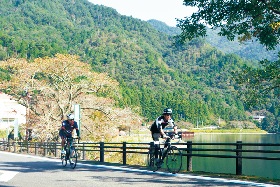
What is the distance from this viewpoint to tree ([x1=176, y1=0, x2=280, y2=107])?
1346 centimetres

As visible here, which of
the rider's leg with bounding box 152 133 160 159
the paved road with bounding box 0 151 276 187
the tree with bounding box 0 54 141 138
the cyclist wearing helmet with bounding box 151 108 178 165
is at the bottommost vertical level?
the paved road with bounding box 0 151 276 187

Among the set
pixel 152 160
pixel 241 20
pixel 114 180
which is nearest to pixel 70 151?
pixel 152 160

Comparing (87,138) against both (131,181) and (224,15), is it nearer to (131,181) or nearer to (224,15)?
(224,15)

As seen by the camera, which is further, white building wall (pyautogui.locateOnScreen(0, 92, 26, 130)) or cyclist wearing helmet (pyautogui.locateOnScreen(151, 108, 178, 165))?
white building wall (pyautogui.locateOnScreen(0, 92, 26, 130))

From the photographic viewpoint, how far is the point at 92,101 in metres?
29.0

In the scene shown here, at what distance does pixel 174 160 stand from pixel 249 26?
326 inches

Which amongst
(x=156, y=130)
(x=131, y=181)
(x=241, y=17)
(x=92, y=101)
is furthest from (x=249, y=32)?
(x=92, y=101)

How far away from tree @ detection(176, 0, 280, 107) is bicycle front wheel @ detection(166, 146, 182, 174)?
6.09 meters

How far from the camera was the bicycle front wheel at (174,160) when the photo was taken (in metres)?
9.83

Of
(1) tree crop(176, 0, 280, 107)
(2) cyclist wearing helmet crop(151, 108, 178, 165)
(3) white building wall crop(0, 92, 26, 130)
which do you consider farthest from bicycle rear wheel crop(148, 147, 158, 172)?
(3) white building wall crop(0, 92, 26, 130)

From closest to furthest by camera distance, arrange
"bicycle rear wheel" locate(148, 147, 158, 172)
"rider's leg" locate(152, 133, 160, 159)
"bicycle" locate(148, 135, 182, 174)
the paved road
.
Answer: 1. the paved road
2. "bicycle" locate(148, 135, 182, 174)
3. "rider's leg" locate(152, 133, 160, 159)
4. "bicycle rear wheel" locate(148, 147, 158, 172)

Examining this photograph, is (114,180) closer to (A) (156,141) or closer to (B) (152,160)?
(A) (156,141)

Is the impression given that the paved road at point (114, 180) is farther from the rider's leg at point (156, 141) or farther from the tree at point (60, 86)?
the tree at point (60, 86)

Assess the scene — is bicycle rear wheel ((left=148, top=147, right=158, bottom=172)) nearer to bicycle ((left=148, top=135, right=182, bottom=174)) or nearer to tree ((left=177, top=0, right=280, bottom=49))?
bicycle ((left=148, top=135, right=182, bottom=174))
